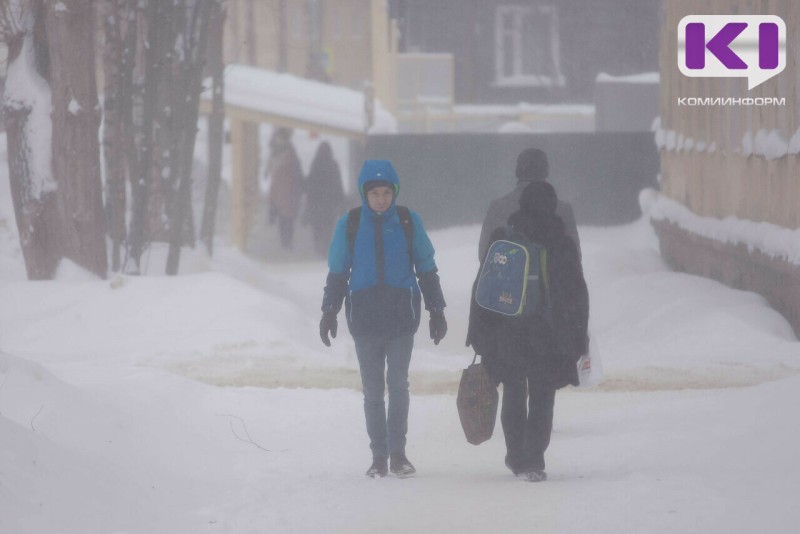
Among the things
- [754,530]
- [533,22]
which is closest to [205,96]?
[533,22]

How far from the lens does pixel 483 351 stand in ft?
22.2

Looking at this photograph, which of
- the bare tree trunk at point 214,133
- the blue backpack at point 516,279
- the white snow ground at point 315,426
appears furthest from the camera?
the bare tree trunk at point 214,133

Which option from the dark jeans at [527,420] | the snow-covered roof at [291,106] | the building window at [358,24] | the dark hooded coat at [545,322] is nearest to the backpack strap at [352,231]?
the dark hooded coat at [545,322]

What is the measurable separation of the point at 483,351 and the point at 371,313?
575 mm

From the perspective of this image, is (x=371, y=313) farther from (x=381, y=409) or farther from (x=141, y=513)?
(x=141, y=513)

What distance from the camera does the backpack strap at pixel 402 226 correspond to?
6828mm

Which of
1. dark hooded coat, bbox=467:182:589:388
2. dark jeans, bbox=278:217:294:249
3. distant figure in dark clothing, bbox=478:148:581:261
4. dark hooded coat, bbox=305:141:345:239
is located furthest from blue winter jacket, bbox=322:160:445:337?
dark jeans, bbox=278:217:294:249

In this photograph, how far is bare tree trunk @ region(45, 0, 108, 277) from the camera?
1328 cm

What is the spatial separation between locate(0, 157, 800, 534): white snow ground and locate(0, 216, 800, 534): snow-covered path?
20 millimetres

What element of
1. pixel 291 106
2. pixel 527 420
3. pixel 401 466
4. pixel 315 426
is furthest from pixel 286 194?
pixel 527 420

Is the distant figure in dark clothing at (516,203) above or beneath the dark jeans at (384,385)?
above

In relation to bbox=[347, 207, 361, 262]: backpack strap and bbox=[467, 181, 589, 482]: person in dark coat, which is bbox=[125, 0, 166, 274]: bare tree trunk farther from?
bbox=[467, 181, 589, 482]: person in dark coat

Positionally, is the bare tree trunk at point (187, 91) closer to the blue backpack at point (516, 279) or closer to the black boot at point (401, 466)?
the black boot at point (401, 466)

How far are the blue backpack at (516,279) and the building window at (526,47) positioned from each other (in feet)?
98.7
